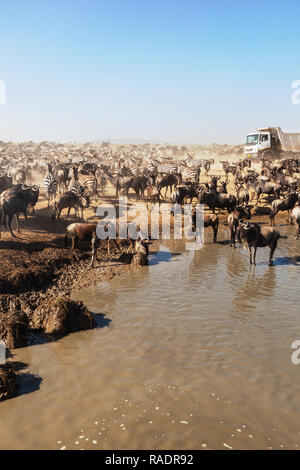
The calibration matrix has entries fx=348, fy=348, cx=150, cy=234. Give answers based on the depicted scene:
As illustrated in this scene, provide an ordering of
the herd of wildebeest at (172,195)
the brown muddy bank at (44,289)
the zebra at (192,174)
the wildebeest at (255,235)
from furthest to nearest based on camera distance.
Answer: the zebra at (192,174), the herd of wildebeest at (172,195), the wildebeest at (255,235), the brown muddy bank at (44,289)

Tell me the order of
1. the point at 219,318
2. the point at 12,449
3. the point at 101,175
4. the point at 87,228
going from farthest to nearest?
the point at 101,175 < the point at 87,228 < the point at 219,318 < the point at 12,449

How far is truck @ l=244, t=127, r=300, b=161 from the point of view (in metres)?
41.5

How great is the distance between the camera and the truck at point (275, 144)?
41.5 meters

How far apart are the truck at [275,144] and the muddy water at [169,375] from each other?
3354 centimetres

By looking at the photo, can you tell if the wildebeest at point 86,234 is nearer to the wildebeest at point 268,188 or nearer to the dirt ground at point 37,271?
the dirt ground at point 37,271

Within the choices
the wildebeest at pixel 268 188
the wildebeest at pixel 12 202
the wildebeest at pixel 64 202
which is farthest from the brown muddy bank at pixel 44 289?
the wildebeest at pixel 268 188

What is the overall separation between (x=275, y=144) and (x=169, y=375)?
40251 mm

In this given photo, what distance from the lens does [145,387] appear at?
6.62m

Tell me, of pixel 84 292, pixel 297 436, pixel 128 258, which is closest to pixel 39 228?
pixel 128 258

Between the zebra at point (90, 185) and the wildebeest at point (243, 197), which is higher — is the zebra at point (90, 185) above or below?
above

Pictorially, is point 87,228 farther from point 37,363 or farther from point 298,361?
point 298,361

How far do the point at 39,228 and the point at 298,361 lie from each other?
499 inches

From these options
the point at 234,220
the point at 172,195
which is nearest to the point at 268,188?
the point at 172,195

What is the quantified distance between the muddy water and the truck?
1321 inches
